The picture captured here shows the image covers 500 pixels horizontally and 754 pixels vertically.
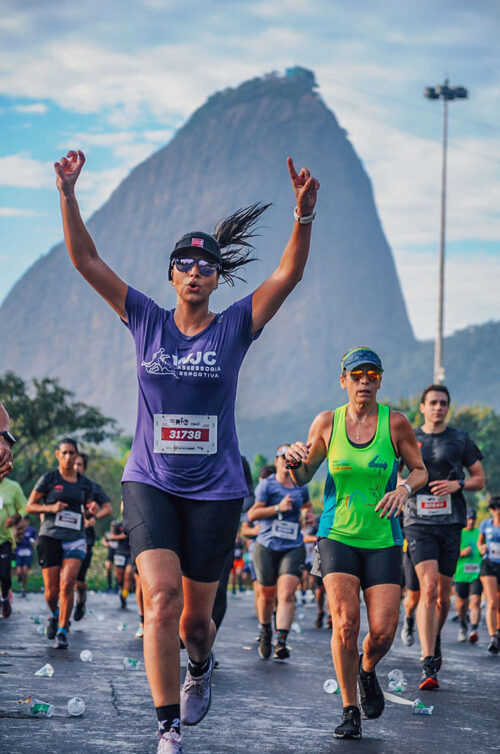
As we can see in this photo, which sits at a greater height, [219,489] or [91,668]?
[219,489]

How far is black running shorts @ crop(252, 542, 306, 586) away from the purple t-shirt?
Answer: 645cm

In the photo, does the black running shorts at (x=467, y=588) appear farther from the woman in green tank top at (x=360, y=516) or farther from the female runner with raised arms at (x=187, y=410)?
the female runner with raised arms at (x=187, y=410)

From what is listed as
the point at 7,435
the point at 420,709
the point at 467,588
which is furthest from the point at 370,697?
the point at 467,588

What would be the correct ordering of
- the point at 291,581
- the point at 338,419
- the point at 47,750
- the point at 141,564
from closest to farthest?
the point at 141,564, the point at 47,750, the point at 338,419, the point at 291,581

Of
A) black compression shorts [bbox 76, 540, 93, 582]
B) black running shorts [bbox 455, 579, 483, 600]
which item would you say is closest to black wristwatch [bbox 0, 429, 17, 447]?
black compression shorts [bbox 76, 540, 93, 582]

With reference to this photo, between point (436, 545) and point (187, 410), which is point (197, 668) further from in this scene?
point (436, 545)

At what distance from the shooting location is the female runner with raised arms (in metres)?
5.71

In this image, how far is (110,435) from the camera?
48.0 meters

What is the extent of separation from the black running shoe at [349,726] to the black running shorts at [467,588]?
33.4ft

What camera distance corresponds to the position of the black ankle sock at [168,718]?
17.2 ft

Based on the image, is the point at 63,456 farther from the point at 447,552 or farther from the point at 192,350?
the point at 192,350

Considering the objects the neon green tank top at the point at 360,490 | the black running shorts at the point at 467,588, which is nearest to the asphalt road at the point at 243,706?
the neon green tank top at the point at 360,490

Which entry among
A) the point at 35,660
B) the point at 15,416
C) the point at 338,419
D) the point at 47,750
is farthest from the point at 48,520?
the point at 15,416

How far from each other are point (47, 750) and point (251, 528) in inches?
299
